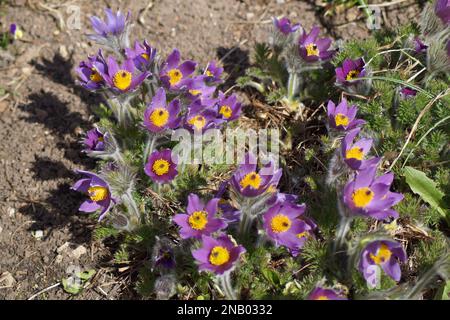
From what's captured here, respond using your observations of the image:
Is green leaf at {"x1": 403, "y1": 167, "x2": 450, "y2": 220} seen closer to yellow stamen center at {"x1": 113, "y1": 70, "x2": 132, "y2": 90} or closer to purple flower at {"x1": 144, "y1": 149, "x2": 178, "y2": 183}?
purple flower at {"x1": 144, "y1": 149, "x2": 178, "y2": 183}

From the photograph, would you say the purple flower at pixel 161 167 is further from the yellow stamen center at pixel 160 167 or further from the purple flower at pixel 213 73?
the purple flower at pixel 213 73

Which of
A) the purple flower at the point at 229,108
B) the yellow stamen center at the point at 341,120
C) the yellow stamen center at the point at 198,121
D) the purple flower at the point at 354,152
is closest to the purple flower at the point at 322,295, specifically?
the purple flower at the point at 354,152

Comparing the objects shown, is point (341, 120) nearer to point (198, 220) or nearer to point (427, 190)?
point (427, 190)

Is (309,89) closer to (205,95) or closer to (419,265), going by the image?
(205,95)

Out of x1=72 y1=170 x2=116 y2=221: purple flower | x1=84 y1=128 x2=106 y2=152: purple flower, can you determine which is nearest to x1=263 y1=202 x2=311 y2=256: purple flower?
x1=72 y1=170 x2=116 y2=221: purple flower

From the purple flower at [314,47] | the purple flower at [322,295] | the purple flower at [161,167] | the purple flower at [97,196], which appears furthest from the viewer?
the purple flower at [314,47]
